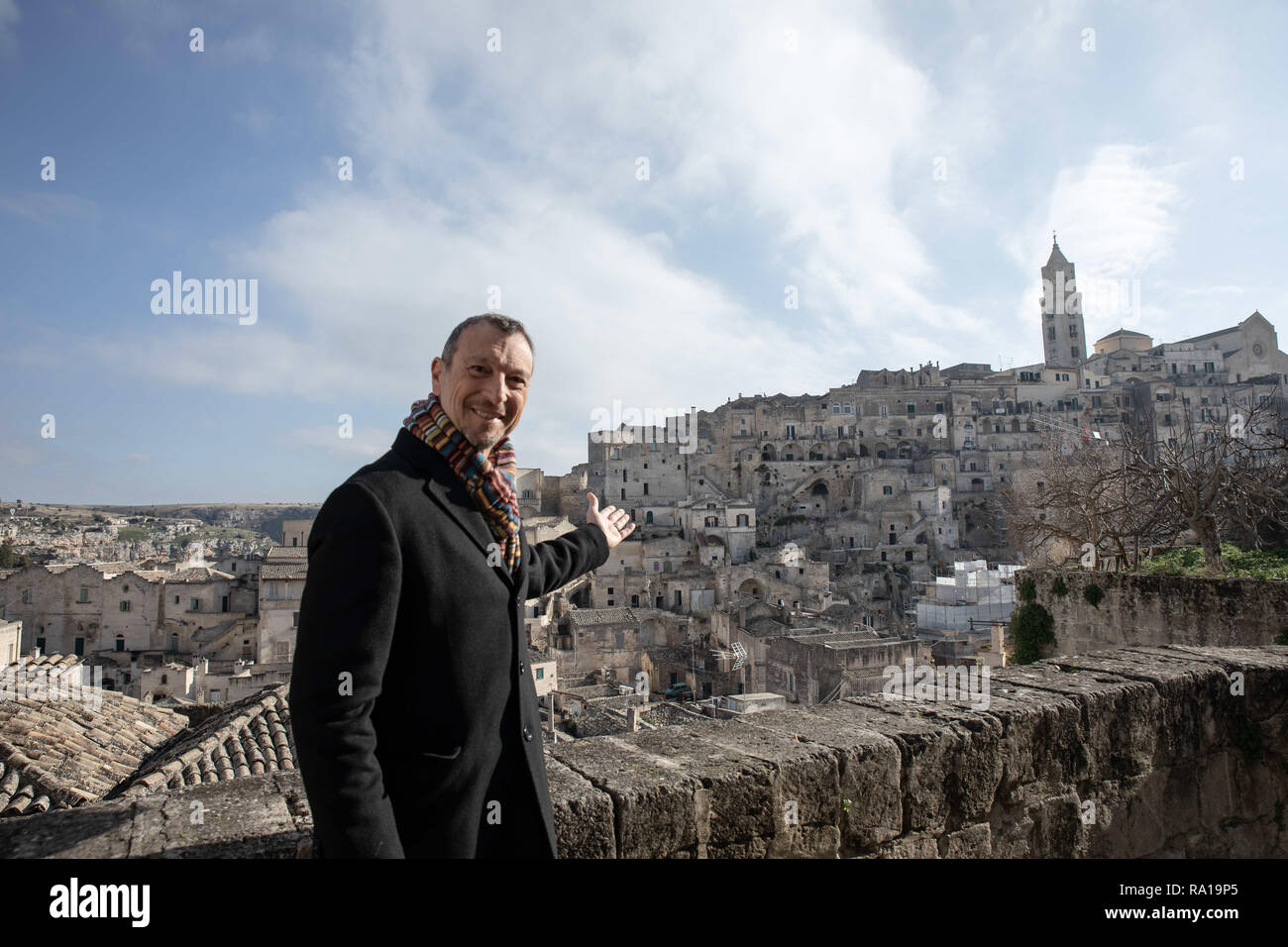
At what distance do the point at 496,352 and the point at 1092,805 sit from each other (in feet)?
13.0

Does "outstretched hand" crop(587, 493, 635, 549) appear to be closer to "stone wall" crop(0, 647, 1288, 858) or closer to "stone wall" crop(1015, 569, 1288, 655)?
"stone wall" crop(0, 647, 1288, 858)

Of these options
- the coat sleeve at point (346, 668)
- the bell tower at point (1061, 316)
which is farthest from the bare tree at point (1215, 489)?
the bell tower at point (1061, 316)

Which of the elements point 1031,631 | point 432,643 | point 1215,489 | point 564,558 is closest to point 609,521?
point 564,558

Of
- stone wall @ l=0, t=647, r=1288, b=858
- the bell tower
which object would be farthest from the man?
the bell tower

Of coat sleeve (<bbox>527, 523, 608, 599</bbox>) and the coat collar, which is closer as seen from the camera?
the coat collar

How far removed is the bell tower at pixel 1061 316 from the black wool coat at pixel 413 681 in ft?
341

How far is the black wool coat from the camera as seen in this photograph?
171cm

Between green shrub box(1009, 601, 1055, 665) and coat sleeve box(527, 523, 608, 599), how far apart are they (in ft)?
30.9

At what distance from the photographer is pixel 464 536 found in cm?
218

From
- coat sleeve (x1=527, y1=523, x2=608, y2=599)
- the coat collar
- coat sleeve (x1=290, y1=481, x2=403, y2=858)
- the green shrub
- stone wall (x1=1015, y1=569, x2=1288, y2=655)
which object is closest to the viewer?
coat sleeve (x1=290, y1=481, x2=403, y2=858)

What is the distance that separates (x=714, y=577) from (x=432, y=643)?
4893 cm

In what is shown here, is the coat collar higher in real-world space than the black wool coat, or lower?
higher
